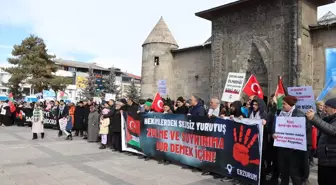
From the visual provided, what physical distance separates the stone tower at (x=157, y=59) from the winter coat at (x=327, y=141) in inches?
835

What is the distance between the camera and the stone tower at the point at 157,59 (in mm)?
24719

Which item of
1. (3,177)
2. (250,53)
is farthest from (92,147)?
(250,53)

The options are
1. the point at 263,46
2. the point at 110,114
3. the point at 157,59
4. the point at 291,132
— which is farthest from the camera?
the point at 157,59

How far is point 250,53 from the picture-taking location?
1834 cm

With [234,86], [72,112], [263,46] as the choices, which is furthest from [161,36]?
[234,86]

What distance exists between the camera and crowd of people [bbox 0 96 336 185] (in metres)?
3.78

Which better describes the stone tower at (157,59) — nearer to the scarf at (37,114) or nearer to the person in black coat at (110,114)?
the scarf at (37,114)

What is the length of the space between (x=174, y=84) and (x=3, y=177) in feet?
65.1

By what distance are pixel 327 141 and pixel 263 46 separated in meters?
14.6

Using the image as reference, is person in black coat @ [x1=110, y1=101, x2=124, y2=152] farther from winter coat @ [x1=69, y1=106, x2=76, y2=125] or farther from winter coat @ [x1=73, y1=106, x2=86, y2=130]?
winter coat @ [x1=69, y1=106, x2=76, y2=125]

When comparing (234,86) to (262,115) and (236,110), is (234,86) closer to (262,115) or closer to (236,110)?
(236,110)

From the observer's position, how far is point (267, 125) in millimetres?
5520

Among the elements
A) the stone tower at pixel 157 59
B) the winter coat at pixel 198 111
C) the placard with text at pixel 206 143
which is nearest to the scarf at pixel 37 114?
Result: the placard with text at pixel 206 143

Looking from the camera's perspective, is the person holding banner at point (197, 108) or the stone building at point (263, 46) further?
the stone building at point (263, 46)
